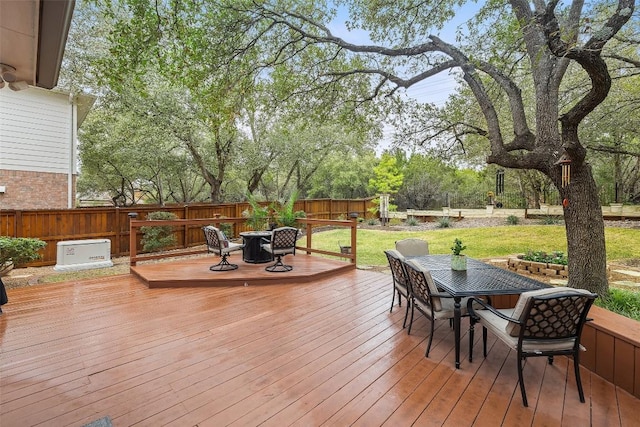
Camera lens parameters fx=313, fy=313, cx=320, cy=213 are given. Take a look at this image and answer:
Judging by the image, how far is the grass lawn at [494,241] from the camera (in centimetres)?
771

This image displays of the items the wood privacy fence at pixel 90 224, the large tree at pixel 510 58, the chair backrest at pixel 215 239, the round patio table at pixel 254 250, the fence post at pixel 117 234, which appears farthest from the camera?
the fence post at pixel 117 234

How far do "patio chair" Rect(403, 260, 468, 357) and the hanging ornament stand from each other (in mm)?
1938

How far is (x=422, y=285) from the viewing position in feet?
9.53

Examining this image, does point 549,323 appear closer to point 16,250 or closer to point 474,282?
point 474,282

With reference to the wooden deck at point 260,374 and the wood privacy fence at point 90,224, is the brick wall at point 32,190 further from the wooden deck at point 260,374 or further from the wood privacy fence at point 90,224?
the wooden deck at point 260,374

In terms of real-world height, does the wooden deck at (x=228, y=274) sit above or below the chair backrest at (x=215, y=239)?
below

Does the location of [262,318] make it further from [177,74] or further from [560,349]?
[177,74]

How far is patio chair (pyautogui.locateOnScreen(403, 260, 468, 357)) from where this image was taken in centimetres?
280

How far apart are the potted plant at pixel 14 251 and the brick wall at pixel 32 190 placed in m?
3.03

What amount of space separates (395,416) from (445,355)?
1065 millimetres

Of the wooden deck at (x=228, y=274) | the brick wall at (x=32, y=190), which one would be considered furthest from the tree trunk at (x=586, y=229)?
the brick wall at (x=32, y=190)

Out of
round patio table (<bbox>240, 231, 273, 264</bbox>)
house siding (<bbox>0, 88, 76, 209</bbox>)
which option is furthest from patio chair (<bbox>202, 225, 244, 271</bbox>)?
house siding (<bbox>0, 88, 76, 209</bbox>)

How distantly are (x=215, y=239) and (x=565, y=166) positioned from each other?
5.00 meters

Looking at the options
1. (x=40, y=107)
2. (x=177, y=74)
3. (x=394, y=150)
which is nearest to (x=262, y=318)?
(x=177, y=74)
